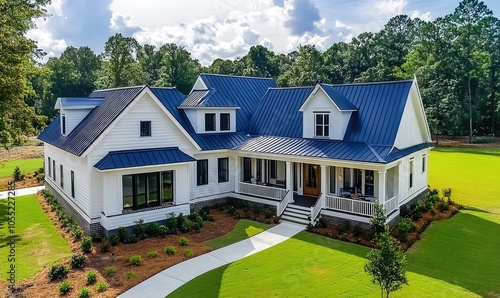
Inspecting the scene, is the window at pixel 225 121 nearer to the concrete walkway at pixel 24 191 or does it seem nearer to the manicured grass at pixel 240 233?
the manicured grass at pixel 240 233

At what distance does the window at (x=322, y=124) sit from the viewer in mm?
22656

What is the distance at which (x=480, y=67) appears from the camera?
5866 centimetres

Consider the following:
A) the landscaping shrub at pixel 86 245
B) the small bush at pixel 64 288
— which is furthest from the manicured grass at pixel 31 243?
the small bush at pixel 64 288

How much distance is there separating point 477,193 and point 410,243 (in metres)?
13.7

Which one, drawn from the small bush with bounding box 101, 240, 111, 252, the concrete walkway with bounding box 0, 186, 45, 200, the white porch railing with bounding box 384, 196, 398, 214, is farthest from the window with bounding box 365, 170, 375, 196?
the concrete walkway with bounding box 0, 186, 45, 200

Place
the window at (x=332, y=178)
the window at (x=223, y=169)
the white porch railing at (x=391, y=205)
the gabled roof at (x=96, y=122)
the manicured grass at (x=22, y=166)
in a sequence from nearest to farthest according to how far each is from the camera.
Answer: the gabled roof at (x=96, y=122)
the white porch railing at (x=391, y=205)
the window at (x=332, y=178)
the window at (x=223, y=169)
the manicured grass at (x=22, y=166)

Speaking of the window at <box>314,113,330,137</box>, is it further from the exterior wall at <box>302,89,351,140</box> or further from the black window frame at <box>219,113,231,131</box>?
the black window frame at <box>219,113,231,131</box>

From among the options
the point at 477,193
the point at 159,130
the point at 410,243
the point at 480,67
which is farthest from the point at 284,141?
the point at 480,67

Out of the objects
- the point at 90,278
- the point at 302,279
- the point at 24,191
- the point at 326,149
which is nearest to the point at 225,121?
the point at 326,149

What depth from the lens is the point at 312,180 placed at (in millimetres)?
23578

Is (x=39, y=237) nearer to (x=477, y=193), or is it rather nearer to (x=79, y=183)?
(x=79, y=183)

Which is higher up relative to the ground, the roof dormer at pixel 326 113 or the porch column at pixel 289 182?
the roof dormer at pixel 326 113

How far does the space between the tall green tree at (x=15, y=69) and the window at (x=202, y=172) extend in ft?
29.1

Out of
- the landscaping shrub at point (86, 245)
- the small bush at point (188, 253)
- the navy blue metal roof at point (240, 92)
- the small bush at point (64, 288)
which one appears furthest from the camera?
the navy blue metal roof at point (240, 92)
